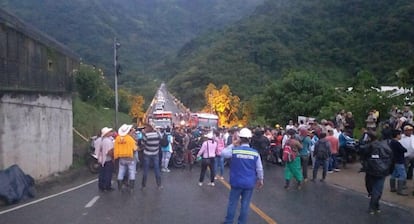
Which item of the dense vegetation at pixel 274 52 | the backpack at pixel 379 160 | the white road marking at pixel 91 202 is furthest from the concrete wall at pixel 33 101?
the dense vegetation at pixel 274 52

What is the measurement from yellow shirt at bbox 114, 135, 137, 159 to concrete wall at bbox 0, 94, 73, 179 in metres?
3.51

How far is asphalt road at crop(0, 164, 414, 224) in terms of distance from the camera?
33.0ft

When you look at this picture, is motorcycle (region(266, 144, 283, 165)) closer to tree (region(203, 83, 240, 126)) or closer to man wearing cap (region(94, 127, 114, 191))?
man wearing cap (region(94, 127, 114, 191))

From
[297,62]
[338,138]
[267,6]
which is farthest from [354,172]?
[267,6]

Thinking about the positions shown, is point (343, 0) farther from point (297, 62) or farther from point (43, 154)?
point (43, 154)

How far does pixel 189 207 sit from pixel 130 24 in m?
120

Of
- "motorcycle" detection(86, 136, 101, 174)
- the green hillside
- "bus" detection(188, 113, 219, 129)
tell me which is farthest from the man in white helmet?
the green hillside

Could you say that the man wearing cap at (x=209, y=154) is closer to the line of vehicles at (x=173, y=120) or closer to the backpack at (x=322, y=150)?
the line of vehicles at (x=173, y=120)

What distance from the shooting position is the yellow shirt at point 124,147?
1424 centimetres

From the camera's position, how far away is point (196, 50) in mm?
114938

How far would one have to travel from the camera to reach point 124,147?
14273 mm

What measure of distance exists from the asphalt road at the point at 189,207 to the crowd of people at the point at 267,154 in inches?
26.4

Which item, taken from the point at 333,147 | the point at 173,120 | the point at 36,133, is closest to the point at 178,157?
the point at 36,133

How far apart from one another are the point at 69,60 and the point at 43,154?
724cm
